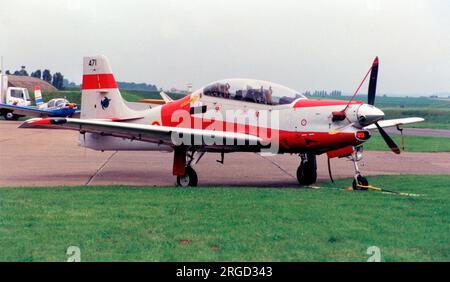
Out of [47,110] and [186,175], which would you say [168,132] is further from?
[47,110]

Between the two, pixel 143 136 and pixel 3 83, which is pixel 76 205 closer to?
pixel 143 136

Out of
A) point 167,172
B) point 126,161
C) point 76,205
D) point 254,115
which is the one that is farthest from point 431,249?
point 126,161

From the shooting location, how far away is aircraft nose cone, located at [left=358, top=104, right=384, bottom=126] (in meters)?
11.9

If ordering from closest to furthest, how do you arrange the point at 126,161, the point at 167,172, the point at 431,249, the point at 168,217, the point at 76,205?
the point at 431,249 → the point at 168,217 → the point at 76,205 → the point at 167,172 → the point at 126,161

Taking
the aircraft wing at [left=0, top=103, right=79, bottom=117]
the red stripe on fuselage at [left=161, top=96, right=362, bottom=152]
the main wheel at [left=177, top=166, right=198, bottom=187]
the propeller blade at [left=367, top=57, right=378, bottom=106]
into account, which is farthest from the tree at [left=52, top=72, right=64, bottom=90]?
the propeller blade at [left=367, top=57, right=378, bottom=106]

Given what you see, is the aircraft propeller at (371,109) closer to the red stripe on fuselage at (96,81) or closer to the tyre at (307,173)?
the tyre at (307,173)

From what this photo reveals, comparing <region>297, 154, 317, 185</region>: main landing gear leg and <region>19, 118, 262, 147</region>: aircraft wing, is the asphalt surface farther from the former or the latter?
<region>19, 118, 262, 147</region>: aircraft wing

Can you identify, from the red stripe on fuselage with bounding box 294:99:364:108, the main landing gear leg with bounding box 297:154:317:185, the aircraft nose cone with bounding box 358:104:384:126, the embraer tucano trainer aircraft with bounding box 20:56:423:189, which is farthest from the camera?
the main landing gear leg with bounding box 297:154:317:185

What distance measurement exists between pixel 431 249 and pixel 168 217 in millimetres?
3456

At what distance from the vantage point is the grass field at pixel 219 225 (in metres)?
6.23

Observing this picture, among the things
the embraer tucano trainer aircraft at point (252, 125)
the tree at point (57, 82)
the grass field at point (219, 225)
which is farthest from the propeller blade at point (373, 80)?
the tree at point (57, 82)

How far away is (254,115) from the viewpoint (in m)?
13.0

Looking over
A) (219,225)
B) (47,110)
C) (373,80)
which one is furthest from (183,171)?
(47,110)

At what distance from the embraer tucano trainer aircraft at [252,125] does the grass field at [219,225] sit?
5.44ft
